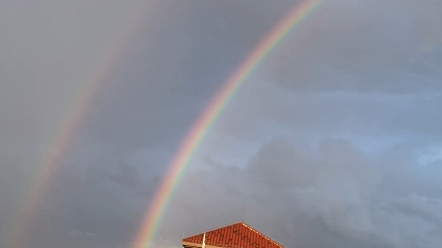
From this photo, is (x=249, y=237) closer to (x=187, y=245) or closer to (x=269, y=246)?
(x=269, y=246)

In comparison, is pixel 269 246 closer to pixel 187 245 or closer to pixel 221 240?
pixel 221 240

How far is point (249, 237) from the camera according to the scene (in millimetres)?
51938

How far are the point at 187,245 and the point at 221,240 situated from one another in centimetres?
362

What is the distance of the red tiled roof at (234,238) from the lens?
50.9 meters

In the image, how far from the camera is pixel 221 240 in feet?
168

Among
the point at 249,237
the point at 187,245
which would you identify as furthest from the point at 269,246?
the point at 187,245

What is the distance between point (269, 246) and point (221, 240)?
16.8ft

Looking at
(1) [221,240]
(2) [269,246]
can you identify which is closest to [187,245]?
(1) [221,240]

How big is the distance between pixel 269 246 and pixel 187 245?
8653 millimetres

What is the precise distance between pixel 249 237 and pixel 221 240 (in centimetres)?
312

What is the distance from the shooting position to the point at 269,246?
168 feet

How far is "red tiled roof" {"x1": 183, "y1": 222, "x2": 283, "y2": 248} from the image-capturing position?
50906 millimetres

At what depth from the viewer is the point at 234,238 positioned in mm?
51594
